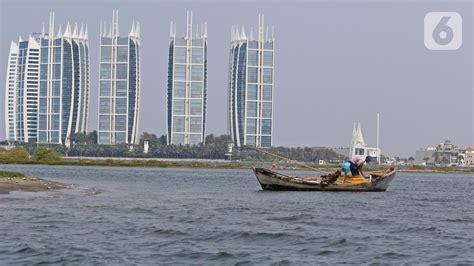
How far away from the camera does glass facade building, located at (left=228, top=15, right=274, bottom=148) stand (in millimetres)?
185250

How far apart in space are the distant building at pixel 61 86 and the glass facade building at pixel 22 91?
2.29 meters

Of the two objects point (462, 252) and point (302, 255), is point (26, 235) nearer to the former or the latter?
point (302, 255)

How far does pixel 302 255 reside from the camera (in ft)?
65.4

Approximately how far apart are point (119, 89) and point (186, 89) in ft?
51.3

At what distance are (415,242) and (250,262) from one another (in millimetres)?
6047

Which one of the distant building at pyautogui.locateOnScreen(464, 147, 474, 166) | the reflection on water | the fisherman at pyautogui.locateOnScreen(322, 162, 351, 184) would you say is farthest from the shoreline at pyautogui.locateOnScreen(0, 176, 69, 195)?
the distant building at pyautogui.locateOnScreen(464, 147, 474, 166)

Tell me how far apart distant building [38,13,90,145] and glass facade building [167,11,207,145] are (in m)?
21.4

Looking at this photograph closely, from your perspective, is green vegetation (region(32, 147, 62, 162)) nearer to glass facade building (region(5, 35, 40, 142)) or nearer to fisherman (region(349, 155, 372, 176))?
glass facade building (region(5, 35, 40, 142))

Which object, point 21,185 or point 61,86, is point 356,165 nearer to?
point 21,185

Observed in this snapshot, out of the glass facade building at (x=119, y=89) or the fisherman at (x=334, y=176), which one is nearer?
the fisherman at (x=334, y=176)

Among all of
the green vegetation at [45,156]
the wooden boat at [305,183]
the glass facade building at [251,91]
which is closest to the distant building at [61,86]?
the glass facade building at [251,91]

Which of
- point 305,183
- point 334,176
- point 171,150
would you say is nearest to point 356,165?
point 334,176

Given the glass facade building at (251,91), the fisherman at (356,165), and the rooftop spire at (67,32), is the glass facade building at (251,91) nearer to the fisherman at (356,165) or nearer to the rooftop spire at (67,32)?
the rooftop spire at (67,32)

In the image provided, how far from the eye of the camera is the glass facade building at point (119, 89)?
7377 inches
